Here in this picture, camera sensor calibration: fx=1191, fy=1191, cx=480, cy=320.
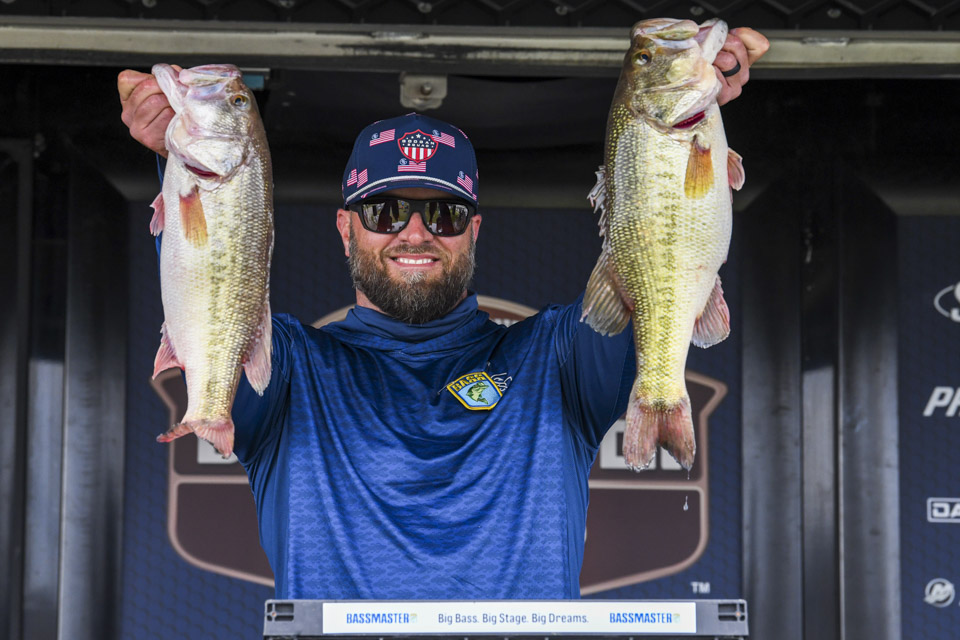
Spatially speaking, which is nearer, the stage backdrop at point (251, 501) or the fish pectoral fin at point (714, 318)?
the fish pectoral fin at point (714, 318)

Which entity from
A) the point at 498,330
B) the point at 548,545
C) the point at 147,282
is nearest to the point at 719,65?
the point at 498,330

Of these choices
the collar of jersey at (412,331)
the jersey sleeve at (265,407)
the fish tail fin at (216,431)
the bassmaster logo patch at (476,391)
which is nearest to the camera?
the fish tail fin at (216,431)

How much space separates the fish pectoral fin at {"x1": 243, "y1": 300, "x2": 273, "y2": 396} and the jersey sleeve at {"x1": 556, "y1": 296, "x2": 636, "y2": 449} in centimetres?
58

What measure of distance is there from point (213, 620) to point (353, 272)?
1538mm

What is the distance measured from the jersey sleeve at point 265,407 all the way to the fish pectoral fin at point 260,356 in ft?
0.37

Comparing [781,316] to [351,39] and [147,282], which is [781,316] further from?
[147,282]

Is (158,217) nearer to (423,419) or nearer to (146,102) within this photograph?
(146,102)

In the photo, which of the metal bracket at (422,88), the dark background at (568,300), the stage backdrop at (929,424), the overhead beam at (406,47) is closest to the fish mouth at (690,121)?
the overhead beam at (406,47)

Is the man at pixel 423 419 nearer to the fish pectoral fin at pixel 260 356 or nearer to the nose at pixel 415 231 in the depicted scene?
the nose at pixel 415 231

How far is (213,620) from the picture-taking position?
11.2ft

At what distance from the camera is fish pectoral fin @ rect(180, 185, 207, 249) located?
183 centimetres

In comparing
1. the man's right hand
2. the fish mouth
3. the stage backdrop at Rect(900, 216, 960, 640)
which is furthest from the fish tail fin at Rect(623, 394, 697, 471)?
the stage backdrop at Rect(900, 216, 960, 640)

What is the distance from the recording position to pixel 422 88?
304cm

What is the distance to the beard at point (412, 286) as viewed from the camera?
7.30ft
